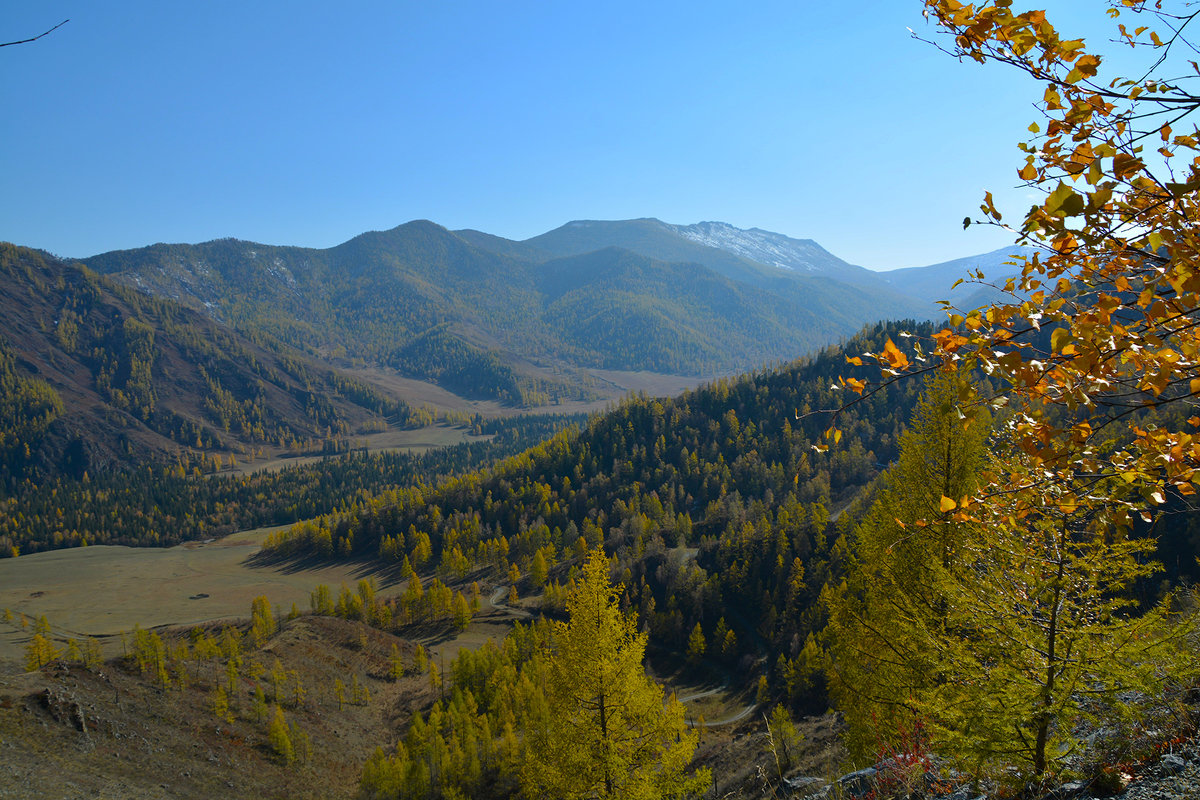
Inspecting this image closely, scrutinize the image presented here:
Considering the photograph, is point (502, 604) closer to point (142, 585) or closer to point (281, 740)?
point (281, 740)

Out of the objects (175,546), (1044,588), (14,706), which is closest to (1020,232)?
(1044,588)

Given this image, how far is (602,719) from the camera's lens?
16.7 m

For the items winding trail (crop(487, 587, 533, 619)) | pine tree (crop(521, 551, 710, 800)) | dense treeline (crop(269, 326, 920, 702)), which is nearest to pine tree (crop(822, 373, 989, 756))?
pine tree (crop(521, 551, 710, 800))

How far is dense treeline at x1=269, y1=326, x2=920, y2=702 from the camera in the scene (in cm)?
8875

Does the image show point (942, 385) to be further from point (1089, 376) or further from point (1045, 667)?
point (1089, 376)

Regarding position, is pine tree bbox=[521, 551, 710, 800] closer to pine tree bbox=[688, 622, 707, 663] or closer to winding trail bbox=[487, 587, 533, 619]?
pine tree bbox=[688, 622, 707, 663]

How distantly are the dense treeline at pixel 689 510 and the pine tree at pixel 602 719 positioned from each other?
53747mm

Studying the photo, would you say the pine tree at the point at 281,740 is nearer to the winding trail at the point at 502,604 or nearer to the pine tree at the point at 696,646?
the winding trail at the point at 502,604

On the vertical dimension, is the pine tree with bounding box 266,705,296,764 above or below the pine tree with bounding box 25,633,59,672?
below

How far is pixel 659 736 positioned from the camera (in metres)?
17.4

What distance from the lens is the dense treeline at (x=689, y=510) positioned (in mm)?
88750

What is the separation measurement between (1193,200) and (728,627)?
9103cm

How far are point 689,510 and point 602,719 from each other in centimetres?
13090

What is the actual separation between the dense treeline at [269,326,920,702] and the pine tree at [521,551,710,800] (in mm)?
53747
